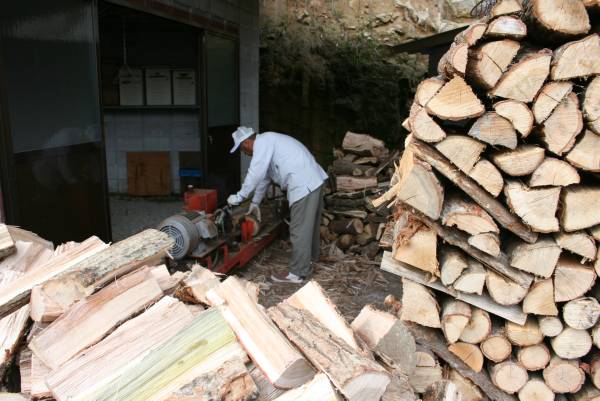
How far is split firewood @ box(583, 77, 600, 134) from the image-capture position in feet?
8.57

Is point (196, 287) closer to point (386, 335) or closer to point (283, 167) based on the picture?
point (386, 335)

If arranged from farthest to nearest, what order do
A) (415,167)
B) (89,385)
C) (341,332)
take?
1. (415,167)
2. (341,332)
3. (89,385)

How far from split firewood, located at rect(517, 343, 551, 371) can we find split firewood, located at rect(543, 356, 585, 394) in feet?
0.15

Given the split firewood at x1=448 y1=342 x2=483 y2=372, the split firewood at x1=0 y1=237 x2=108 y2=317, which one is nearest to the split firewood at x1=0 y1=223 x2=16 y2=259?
the split firewood at x1=0 y1=237 x2=108 y2=317

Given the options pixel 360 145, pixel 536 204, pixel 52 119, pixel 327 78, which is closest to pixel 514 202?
pixel 536 204

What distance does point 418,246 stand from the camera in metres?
2.98

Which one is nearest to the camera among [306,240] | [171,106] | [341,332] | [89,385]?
[89,385]

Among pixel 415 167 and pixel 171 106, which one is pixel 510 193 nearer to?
pixel 415 167

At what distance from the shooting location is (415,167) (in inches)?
111

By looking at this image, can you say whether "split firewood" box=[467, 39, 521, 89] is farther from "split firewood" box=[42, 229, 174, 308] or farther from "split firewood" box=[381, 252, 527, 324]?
"split firewood" box=[42, 229, 174, 308]

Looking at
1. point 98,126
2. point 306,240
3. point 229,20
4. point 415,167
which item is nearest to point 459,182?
point 415,167

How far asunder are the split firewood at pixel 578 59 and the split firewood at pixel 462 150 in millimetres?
548

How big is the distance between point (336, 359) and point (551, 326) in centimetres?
183

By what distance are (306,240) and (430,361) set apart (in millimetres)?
2900
